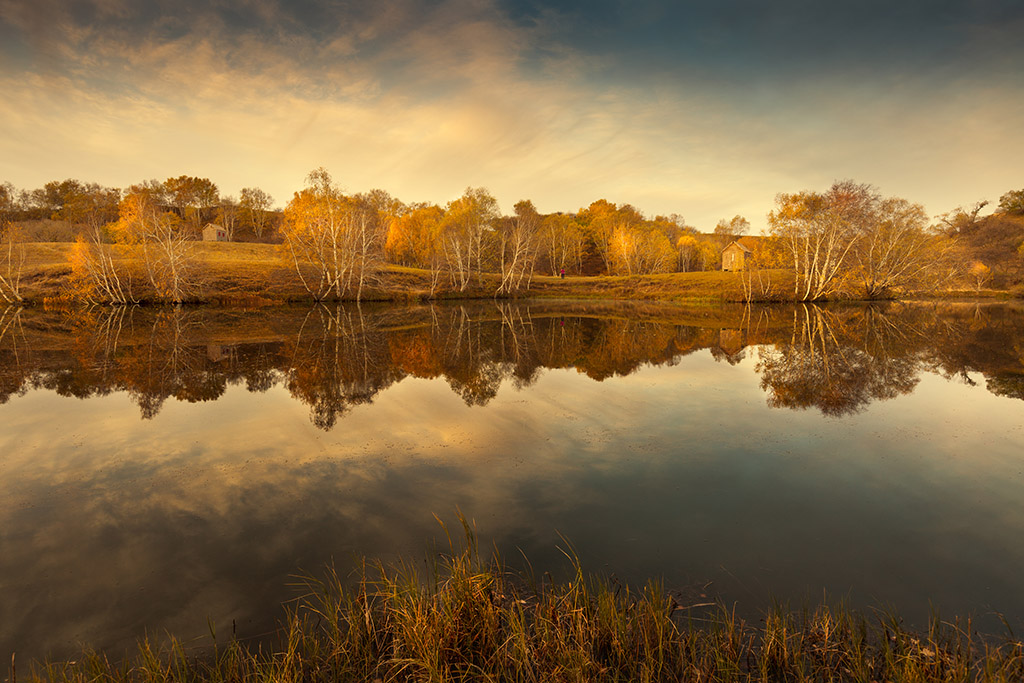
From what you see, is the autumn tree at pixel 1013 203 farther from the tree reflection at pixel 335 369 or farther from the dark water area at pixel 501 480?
the tree reflection at pixel 335 369

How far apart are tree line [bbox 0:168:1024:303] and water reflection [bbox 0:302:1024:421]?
548 inches

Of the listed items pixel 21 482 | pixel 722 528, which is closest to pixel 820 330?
pixel 722 528

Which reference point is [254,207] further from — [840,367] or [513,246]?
[840,367]

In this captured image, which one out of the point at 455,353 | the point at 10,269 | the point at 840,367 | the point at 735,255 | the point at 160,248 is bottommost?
the point at 455,353

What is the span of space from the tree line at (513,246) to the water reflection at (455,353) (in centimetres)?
1392

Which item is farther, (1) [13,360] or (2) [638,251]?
(2) [638,251]

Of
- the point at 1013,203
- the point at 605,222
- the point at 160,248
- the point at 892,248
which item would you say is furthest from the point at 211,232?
the point at 1013,203

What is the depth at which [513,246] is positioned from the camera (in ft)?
218

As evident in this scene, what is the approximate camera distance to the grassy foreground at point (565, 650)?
3771mm

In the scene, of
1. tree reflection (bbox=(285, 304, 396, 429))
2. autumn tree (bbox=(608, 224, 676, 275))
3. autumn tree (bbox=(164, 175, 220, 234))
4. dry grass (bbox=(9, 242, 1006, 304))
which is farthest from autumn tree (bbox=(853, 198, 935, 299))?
autumn tree (bbox=(164, 175, 220, 234))

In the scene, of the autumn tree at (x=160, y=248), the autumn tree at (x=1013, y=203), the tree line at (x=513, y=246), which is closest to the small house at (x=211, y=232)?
the tree line at (x=513, y=246)

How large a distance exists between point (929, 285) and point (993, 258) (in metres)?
21.5

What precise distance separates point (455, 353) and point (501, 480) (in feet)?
45.0

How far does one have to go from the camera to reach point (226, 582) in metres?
5.35
